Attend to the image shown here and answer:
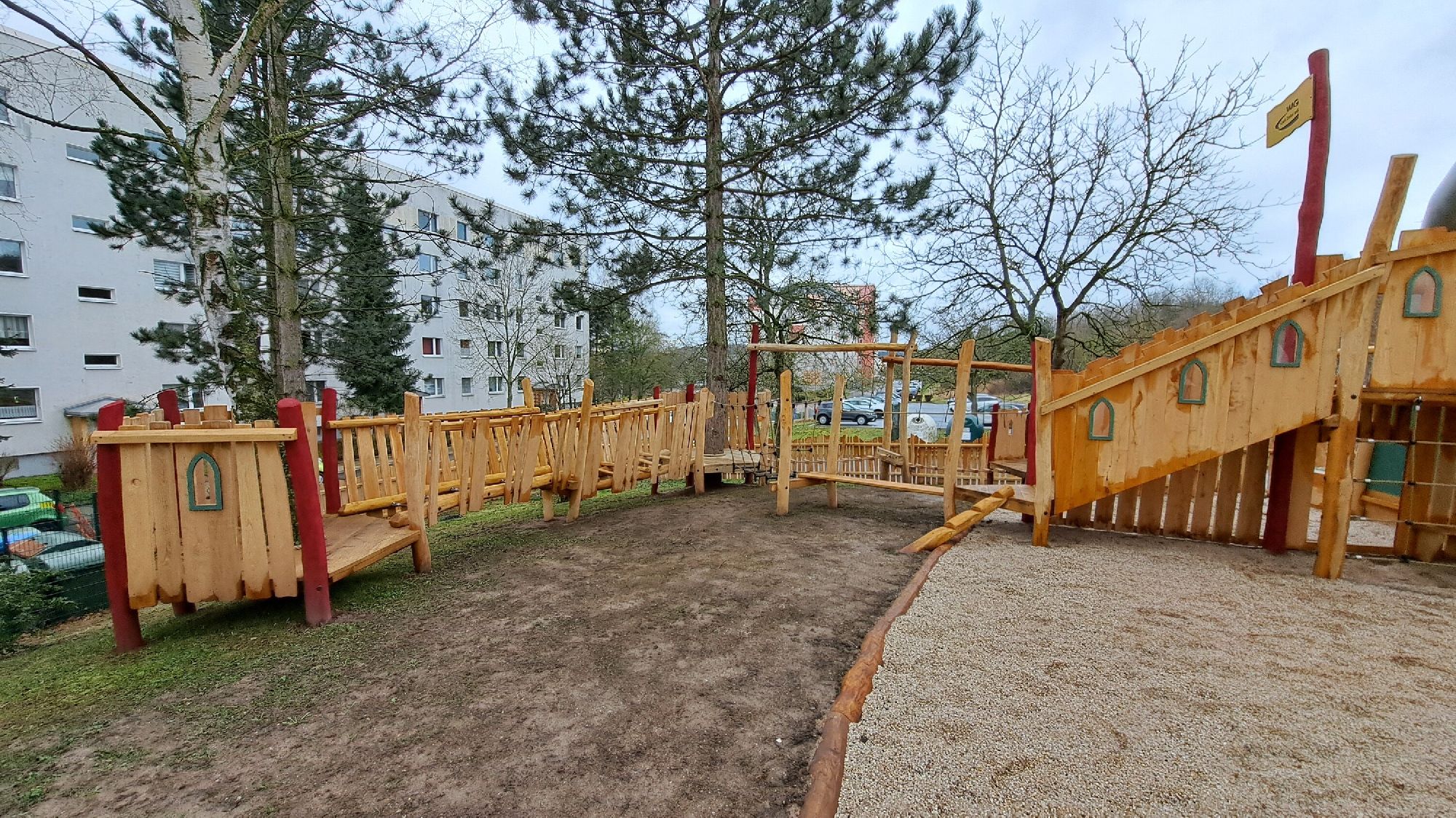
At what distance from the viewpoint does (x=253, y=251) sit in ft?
35.0

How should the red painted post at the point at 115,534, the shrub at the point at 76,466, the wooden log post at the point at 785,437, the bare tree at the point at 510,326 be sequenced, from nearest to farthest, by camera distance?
the red painted post at the point at 115,534
the wooden log post at the point at 785,437
the shrub at the point at 76,466
the bare tree at the point at 510,326

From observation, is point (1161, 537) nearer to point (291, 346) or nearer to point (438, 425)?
point (438, 425)

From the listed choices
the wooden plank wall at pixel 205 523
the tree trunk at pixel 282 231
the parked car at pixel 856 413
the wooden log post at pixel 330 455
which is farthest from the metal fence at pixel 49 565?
the parked car at pixel 856 413

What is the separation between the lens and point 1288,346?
4.35 meters

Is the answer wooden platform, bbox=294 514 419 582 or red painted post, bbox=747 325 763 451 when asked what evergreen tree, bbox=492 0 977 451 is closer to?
red painted post, bbox=747 325 763 451

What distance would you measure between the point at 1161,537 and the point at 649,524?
4913 mm

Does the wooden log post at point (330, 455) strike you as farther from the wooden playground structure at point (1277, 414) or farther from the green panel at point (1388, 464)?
the green panel at point (1388, 464)

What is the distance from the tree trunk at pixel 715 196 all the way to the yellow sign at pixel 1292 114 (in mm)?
6395

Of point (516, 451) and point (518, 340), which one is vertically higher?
point (518, 340)

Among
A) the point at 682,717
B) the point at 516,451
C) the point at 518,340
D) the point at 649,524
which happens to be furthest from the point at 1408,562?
the point at 518,340

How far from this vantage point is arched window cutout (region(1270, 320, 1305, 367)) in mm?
4320

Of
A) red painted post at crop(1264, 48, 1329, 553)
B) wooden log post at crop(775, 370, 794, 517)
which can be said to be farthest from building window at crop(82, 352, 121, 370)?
red painted post at crop(1264, 48, 1329, 553)

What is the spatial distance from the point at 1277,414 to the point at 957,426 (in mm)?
2293

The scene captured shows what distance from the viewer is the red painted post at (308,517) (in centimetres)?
343
